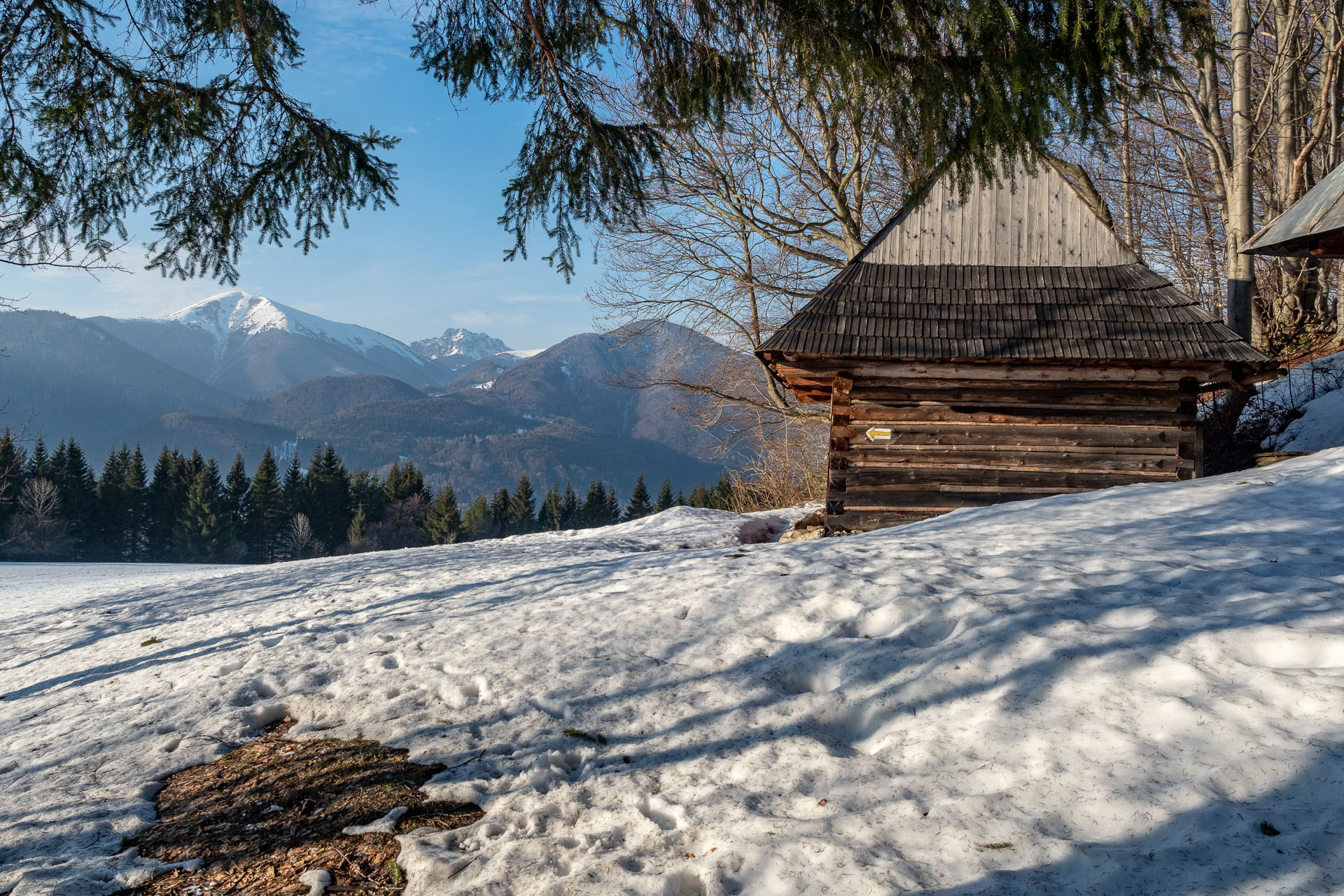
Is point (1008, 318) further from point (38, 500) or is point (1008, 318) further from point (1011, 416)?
point (38, 500)

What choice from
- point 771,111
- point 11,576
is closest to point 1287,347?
point 771,111

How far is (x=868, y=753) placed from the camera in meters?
3.04

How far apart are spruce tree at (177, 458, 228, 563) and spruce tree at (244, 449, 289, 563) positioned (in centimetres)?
277

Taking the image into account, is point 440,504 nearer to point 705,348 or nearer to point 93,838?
point 705,348

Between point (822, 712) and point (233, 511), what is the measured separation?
66.5 meters

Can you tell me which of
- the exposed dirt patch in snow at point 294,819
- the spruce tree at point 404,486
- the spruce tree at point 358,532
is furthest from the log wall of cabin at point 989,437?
the spruce tree at point 404,486

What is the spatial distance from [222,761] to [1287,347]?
18.0 meters

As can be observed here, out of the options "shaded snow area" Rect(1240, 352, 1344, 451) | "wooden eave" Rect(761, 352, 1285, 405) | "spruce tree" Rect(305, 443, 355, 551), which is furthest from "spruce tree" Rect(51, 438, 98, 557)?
"shaded snow area" Rect(1240, 352, 1344, 451)

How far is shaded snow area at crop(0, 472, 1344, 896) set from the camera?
93.3 inches

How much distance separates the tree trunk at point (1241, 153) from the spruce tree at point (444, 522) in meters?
56.2

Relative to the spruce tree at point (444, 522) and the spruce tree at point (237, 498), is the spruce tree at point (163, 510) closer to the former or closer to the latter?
the spruce tree at point (237, 498)

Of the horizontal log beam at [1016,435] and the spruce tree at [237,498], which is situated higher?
the horizontal log beam at [1016,435]

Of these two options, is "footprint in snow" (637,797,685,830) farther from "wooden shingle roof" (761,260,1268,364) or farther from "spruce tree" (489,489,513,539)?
"spruce tree" (489,489,513,539)

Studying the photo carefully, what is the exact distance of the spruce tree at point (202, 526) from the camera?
180 feet
